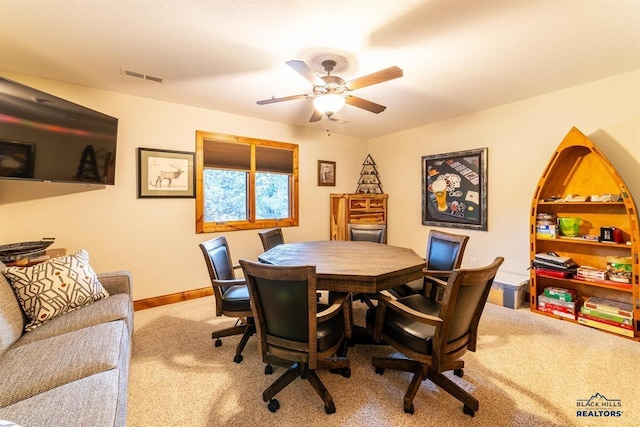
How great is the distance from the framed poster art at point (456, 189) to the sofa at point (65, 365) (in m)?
4.05

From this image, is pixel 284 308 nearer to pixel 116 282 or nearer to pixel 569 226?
pixel 116 282

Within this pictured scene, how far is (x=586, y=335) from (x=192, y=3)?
4.18 m

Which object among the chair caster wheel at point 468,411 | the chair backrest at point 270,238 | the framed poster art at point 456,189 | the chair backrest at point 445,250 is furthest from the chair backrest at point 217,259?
the framed poster art at point 456,189

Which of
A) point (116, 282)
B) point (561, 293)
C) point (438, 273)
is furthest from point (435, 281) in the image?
point (116, 282)

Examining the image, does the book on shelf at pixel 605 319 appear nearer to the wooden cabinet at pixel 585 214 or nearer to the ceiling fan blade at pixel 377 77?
the wooden cabinet at pixel 585 214

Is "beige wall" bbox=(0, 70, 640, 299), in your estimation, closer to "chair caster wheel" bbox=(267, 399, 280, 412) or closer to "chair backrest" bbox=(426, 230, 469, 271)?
"chair backrest" bbox=(426, 230, 469, 271)

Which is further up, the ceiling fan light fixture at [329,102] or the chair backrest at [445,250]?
the ceiling fan light fixture at [329,102]

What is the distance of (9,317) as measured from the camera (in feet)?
5.38

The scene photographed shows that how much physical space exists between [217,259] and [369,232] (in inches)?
79.4

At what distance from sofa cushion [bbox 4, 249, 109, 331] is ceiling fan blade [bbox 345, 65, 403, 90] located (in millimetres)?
2452

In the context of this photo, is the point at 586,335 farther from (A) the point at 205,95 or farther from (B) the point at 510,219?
(A) the point at 205,95

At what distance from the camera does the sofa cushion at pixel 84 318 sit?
1682 millimetres

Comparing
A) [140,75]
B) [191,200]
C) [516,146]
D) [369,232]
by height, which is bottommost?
[369,232]

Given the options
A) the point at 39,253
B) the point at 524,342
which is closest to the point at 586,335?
the point at 524,342
